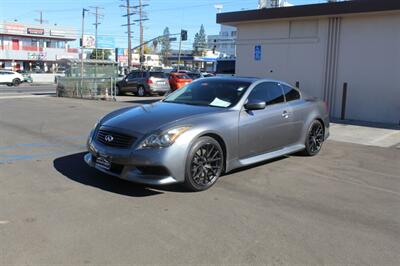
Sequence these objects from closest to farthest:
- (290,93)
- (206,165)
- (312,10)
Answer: (206,165) < (290,93) < (312,10)

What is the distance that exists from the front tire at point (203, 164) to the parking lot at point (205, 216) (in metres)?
0.15

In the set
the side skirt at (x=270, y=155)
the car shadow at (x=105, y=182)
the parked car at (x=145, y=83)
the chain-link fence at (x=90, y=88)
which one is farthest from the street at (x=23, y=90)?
the side skirt at (x=270, y=155)

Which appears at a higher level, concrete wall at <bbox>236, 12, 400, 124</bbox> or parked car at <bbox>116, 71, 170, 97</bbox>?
concrete wall at <bbox>236, 12, 400, 124</bbox>

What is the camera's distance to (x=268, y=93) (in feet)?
24.7

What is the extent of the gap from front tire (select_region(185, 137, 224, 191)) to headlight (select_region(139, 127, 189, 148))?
0.94 ft

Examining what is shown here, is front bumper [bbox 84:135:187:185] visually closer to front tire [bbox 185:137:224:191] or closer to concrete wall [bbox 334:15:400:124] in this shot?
front tire [bbox 185:137:224:191]

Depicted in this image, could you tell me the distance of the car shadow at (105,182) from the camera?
19.3ft

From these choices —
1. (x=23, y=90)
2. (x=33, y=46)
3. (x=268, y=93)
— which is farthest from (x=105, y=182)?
→ (x=33, y=46)

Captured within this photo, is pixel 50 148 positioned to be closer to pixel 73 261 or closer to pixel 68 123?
pixel 68 123

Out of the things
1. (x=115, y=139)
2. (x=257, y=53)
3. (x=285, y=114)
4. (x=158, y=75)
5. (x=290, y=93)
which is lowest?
(x=115, y=139)

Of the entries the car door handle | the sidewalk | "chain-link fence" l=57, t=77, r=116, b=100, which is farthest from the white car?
the car door handle

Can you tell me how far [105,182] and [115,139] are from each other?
705 millimetres

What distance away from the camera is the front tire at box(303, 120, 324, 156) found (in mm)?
8328

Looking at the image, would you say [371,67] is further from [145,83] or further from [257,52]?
[145,83]
